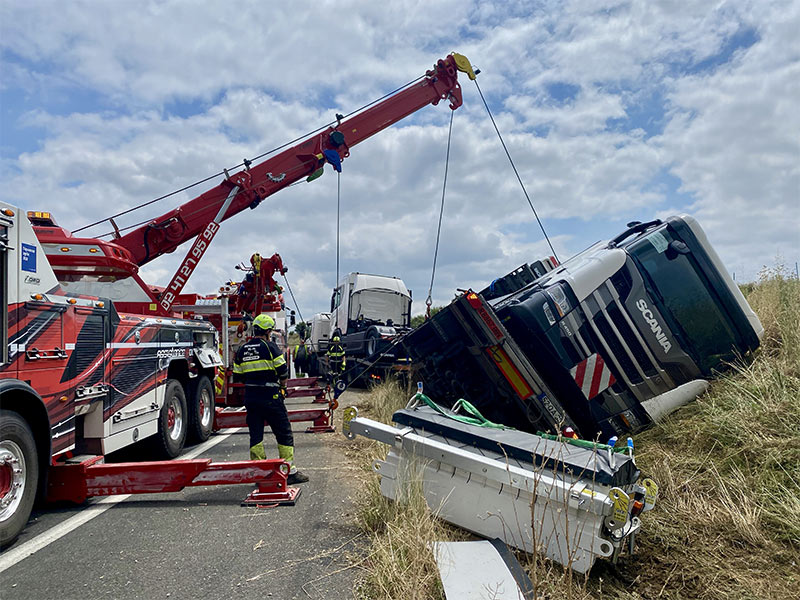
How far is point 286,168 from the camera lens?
33.4 feet

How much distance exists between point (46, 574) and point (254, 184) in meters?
7.27

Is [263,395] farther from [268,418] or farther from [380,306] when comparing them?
[380,306]

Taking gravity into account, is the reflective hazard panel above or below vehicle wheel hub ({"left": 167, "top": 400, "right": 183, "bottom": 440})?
below

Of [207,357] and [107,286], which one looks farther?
[207,357]

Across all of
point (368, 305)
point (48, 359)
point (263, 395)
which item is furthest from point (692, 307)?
point (368, 305)

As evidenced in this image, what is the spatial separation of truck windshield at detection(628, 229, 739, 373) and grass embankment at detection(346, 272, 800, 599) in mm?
533

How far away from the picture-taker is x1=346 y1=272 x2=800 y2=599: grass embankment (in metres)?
3.18

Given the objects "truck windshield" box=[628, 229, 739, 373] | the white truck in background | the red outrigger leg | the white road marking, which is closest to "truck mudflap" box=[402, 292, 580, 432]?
"truck windshield" box=[628, 229, 739, 373]

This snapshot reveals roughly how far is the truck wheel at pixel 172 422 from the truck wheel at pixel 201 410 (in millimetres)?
239

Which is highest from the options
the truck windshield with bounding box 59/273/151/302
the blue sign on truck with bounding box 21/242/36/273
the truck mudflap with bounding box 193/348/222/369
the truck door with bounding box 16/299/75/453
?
the truck windshield with bounding box 59/273/151/302

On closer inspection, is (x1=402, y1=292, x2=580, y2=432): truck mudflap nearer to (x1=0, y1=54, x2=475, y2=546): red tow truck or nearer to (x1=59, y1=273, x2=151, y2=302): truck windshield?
(x1=0, y1=54, x2=475, y2=546): red tow truck

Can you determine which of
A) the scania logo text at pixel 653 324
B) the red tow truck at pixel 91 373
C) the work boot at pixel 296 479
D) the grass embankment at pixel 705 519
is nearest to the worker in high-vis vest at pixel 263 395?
the work boot at pixel 296 479

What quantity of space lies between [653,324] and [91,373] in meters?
5.39

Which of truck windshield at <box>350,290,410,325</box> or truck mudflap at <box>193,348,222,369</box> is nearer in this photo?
truck mudflap at <box>193,348,222,369</box>
